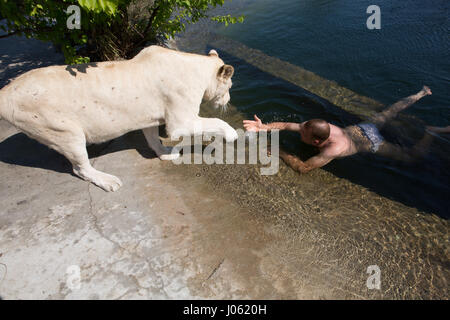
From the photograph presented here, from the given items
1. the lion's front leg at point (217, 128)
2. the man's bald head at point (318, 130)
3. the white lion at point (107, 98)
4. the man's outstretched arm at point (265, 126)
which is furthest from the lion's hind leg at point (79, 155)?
the man's bald head at point (318, 130)

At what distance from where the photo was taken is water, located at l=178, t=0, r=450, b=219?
16.8ft

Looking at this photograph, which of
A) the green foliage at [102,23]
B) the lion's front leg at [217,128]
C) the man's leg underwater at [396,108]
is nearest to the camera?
the green foliage at [102,23]

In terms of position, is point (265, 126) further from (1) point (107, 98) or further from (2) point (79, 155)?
(2) point (79, 155)

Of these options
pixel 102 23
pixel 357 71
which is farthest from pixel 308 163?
pixel 102 23

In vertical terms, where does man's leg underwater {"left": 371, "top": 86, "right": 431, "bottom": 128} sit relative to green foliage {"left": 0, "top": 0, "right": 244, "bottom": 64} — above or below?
below

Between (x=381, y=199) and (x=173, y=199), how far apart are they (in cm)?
343

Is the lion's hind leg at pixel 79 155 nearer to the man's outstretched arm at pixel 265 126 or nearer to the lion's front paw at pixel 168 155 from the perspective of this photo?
the lion's front paw at pixel 168 155

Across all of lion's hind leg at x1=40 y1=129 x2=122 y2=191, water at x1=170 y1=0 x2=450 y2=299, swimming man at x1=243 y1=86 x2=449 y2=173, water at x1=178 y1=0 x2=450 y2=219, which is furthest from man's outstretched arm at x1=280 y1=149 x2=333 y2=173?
lion's hind leg at x1=40 y1=129 x2=122 y2=191

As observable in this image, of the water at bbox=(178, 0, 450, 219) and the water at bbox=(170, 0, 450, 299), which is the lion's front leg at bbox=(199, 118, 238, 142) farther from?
the water at bbox=(178, 0, 450, 219)

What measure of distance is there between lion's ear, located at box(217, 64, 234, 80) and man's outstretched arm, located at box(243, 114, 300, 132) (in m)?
1.57

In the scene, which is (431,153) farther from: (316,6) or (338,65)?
(316,6)

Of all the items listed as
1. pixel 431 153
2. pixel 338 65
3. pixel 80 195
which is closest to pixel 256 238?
pixel 80 195

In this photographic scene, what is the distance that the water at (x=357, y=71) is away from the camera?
5.13 m

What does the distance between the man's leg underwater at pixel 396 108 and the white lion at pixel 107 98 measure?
Result: 162 inches
